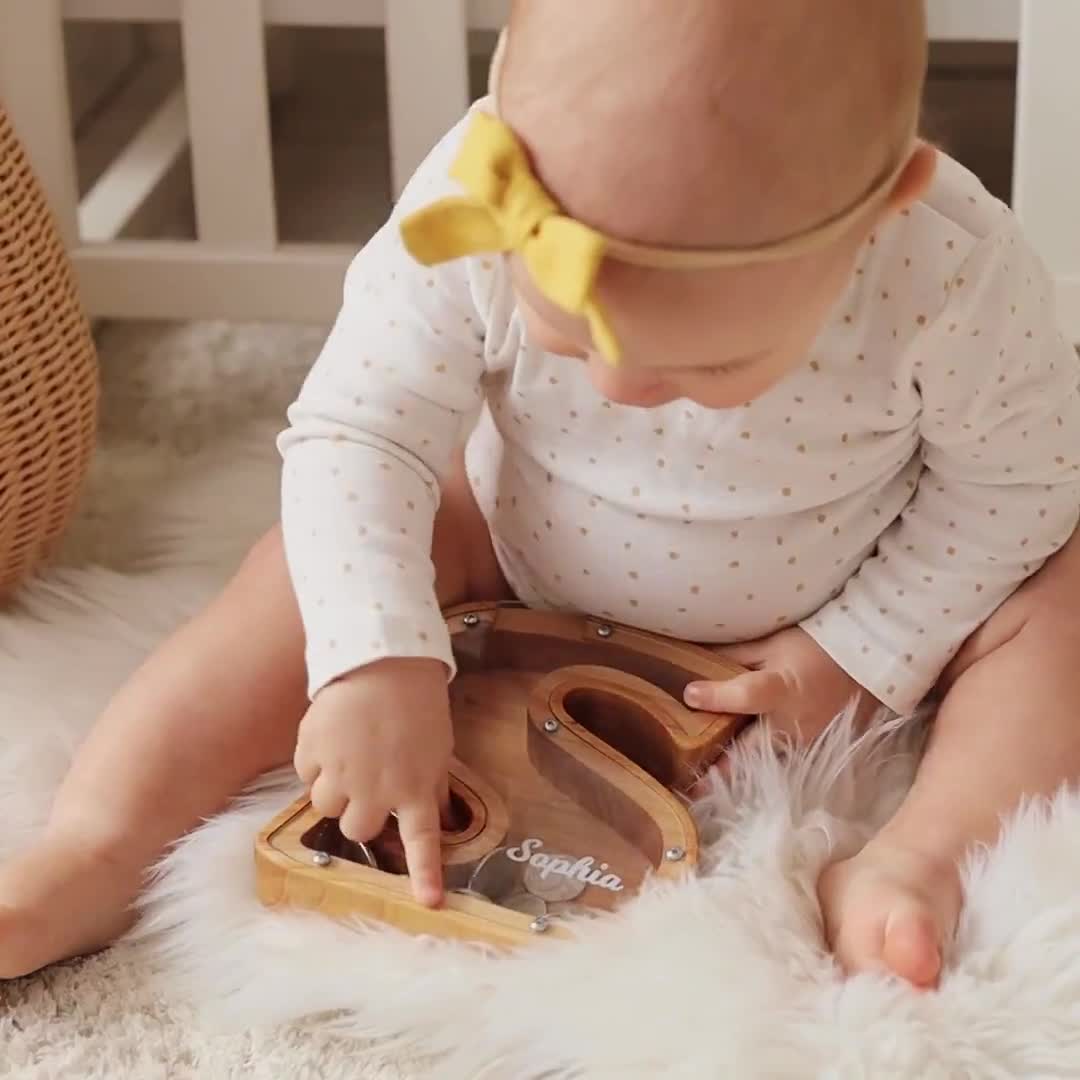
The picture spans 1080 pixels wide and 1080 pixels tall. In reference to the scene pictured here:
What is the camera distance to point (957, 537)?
83cm

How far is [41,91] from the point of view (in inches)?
42.9

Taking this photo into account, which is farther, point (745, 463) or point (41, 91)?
point (41, 91)

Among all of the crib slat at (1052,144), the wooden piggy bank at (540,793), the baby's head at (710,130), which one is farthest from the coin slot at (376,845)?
the crib slat at (1052,144)

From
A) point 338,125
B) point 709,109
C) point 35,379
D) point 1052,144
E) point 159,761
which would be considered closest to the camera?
point 709,109

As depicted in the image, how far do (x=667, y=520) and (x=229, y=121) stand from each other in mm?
438

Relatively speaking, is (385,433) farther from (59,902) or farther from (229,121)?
(229,121)

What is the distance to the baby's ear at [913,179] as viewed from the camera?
0.62 metres

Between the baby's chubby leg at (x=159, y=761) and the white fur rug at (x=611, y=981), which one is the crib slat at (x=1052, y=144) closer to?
the white fur rug at (x=611, y=981)

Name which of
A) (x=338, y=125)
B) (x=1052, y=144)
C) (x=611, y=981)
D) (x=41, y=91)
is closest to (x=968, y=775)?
(x=611, y=981)

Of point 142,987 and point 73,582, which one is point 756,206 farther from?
point 73,582

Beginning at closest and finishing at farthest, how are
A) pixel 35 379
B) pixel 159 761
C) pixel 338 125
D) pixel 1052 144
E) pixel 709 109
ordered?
1. pixel 709 109
2. pixel 159 761
3. pixel 35 379
4. pixel 1052 144
5. pixel 338 125

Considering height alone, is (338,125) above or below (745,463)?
below

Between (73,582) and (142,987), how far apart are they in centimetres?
30

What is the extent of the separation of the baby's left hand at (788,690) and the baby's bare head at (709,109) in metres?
0.29
